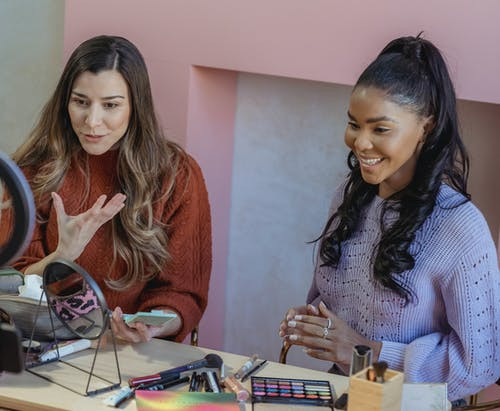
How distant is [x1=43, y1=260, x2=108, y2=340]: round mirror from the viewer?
1.48 metres

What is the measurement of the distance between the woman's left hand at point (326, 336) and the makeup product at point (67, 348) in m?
0.41

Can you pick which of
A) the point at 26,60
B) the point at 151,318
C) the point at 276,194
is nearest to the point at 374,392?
the point at 151,318

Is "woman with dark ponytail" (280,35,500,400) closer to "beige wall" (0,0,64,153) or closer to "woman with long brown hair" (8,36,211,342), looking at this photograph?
"woman with long brown hair" (8,36,211,342)

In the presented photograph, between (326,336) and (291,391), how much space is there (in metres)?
0.25

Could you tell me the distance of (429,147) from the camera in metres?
1.73

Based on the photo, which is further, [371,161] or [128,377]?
[371,161]

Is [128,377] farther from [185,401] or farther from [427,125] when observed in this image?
[427,125]

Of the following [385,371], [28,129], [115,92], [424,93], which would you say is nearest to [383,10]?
[424,93]

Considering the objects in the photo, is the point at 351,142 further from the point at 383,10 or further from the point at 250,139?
the point at 250,139

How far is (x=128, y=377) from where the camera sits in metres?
1.60

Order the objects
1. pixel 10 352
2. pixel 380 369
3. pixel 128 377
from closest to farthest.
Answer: pixel 10 352 < pixel 380 369 < pixel 128 377

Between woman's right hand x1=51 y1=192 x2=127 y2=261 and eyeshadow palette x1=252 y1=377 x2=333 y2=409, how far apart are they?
520 millimetres

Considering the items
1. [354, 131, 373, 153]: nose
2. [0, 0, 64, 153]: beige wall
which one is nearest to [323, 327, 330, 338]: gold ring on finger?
[354, 131, 373, 153]: nose

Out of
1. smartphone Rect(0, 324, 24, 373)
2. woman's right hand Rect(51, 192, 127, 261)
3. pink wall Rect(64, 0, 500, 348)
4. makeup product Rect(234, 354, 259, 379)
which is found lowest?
makeup product Rect(234, 354, 259, 379)
